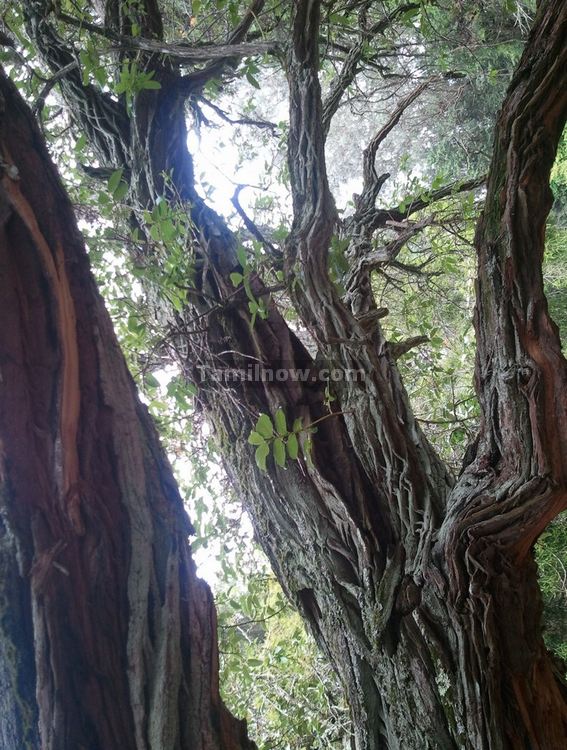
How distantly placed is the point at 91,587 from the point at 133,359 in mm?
1287

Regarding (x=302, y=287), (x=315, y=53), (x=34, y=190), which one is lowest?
(x=34, y=190)

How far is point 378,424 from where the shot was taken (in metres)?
1.60

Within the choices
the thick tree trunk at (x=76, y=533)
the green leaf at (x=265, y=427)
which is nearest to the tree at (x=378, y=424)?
the green leaf at (x=265, y=427)

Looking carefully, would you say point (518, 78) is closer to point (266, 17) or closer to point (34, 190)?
point (34, 190)

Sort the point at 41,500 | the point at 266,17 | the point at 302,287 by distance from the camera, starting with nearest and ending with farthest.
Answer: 1. the point at 41,500
2. the point at 302,287
3. the point at 266,17

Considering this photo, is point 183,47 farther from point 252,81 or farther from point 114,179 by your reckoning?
point 114,179

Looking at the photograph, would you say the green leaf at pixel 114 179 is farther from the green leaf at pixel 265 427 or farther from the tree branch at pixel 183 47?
the green leaf at pixel 265 427

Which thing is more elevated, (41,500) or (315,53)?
(315,53)

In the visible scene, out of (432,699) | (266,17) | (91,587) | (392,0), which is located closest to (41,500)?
(91,587)

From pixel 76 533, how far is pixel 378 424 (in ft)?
2.89

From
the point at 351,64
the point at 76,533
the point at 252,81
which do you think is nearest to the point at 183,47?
the point at 252,81

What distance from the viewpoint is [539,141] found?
1.29m

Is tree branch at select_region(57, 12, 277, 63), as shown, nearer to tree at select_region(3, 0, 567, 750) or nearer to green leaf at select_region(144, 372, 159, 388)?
tree at select_region(3, 0, 567, 750)

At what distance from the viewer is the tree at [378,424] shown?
4.26 ft
